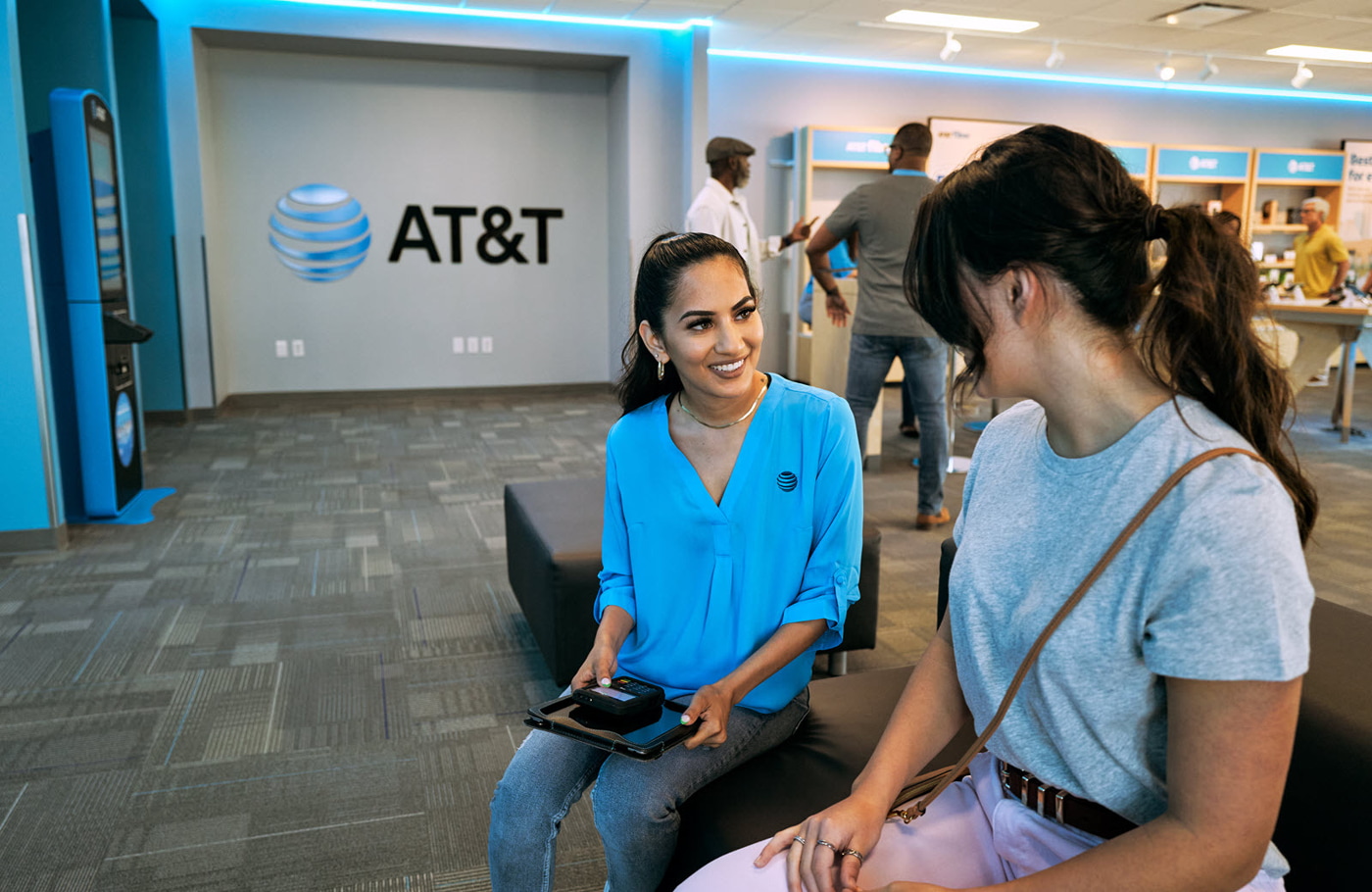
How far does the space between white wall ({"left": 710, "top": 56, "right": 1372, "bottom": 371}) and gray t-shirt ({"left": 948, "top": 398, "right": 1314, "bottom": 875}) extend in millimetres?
7092

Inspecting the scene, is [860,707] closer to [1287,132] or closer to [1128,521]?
[1128,521]

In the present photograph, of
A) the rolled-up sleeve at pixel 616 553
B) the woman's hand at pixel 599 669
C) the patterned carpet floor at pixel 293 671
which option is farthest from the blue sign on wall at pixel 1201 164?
the woman's hand at pixel 599 669

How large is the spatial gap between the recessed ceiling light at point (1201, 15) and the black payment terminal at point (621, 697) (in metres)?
6.60

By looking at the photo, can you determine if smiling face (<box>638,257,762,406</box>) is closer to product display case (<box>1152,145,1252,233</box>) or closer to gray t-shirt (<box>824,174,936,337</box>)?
gray t-shirt (<box>824,174,936,337</box>)

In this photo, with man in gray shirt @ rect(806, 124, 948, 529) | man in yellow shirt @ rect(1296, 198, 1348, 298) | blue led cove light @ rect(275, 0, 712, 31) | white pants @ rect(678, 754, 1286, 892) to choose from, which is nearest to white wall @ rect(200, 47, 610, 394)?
blue led cove light @ rect(275, 0, 712, 31)

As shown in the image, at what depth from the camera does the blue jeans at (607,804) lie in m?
1.33

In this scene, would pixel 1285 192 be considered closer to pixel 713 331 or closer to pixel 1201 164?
pixel 1201 164

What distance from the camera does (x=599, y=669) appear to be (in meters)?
1.48

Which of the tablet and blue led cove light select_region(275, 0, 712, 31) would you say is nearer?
the tablet

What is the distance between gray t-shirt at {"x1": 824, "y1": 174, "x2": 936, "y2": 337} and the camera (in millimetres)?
4191

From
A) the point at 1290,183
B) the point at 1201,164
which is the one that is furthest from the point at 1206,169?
the point at 1290,183

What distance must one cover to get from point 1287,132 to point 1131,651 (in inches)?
434

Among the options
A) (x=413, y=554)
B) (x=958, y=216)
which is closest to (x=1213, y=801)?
(x=958, y=216)

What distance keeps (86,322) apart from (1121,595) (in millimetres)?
4457
